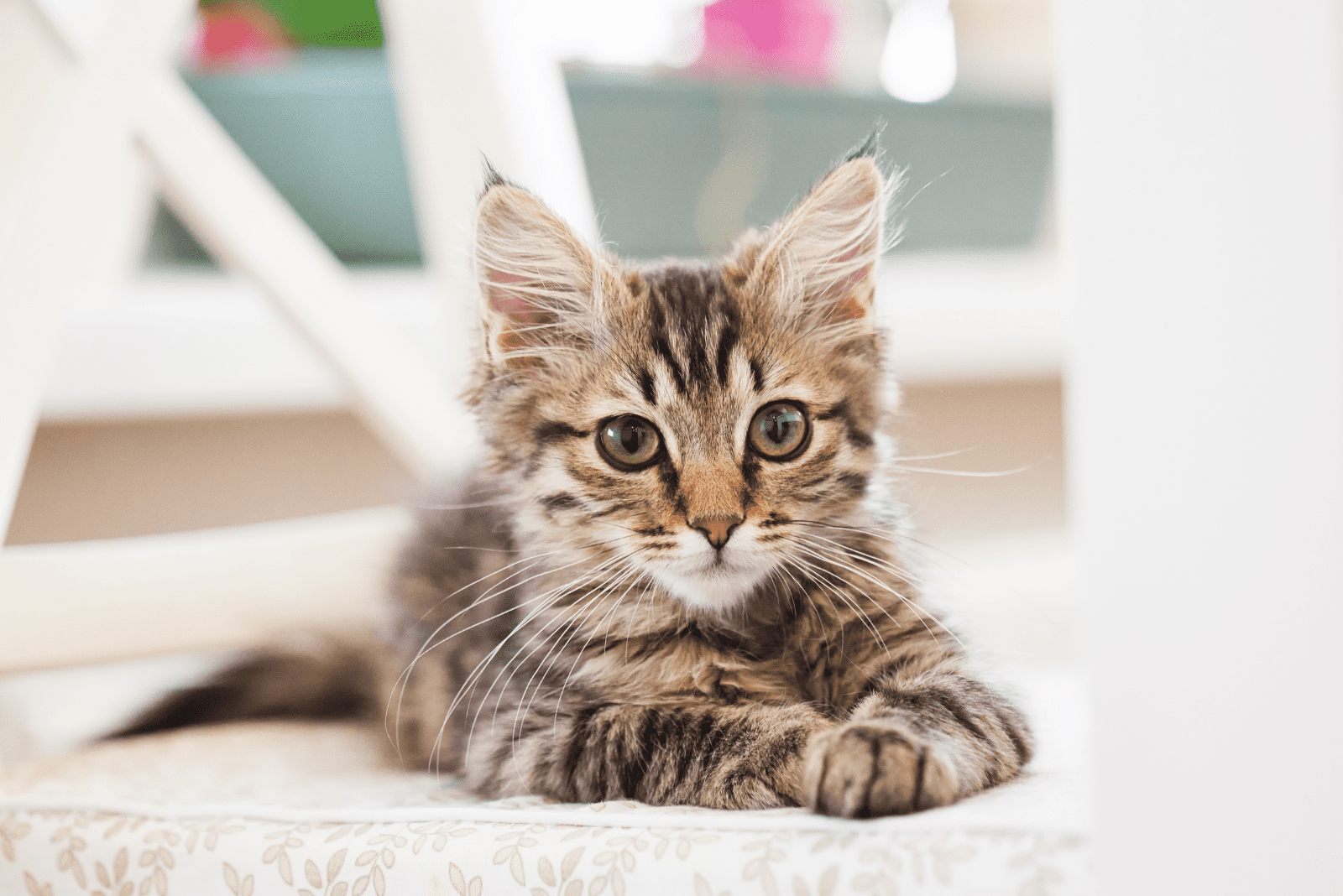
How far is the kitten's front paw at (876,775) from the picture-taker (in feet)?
1.81

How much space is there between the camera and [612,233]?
5.94 feet

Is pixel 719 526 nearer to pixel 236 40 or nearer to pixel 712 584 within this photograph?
pixel 712 584

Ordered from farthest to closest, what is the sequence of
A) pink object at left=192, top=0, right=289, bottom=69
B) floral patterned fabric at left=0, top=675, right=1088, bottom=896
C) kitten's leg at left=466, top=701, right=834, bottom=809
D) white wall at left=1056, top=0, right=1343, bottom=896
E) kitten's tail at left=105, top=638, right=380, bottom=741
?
pink object at left=192, top=0, right=289, bottom=69
kitten's tail at left=105, top=638, right=380, bottom=741
kitten's leg at left=466, top=701, right=834, bottom=809
floral patterned fabric at left=0, top=675, right=1088, bottom=896
white wall at left=1056, top=0, right=1343, bottom=896

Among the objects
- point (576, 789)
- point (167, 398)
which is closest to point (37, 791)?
point (576, 789)

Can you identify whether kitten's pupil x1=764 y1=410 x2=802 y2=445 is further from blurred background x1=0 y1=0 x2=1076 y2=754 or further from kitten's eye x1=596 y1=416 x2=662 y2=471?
blurred background x1=0 y1=0 x2=1076 y2=754

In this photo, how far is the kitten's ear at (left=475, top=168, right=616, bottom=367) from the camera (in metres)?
0.81

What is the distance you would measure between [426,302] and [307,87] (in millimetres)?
484

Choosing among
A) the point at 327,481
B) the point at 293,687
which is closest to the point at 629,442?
the point at 293,687

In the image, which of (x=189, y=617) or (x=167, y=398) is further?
(x=167, y=398)

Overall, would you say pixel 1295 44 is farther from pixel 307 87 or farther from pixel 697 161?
pixel 307 87

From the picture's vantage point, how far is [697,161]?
2.04m

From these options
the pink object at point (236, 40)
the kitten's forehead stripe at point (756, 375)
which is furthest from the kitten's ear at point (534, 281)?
the pink object at point (236, 40)

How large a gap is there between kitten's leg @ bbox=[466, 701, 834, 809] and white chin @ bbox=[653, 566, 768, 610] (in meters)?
0.08

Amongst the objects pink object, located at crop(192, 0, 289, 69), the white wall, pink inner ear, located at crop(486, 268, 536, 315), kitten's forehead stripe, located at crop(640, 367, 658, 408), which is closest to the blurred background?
pink object, located at crop(192, 0, 289, 69)
